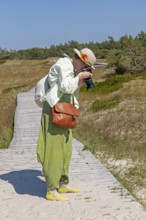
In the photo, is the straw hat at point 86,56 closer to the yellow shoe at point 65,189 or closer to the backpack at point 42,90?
the backpack at point 42,90

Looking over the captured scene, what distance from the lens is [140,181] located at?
605 cm

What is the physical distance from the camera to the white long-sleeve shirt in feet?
15.7

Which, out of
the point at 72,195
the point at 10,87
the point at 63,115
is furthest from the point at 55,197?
the point at 10,87

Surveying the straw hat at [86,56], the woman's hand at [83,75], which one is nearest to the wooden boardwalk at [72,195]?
the woman's hand at [83,75]

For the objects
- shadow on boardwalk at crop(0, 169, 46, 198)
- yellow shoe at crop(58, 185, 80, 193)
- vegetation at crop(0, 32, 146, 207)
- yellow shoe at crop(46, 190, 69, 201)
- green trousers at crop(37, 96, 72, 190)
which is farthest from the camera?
vegetation at crop(0, 32, 146, 207)

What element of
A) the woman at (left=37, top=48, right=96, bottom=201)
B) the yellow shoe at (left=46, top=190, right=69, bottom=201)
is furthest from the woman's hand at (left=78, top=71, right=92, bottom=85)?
the yellow shoe at (left=46, top=190, right=69, bottom=201)

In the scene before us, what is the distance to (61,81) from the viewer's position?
479cm

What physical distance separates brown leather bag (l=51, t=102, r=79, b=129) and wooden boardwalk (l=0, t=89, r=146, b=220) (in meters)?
0.80

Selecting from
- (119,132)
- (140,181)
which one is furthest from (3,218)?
(119,132)

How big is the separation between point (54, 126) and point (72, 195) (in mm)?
834

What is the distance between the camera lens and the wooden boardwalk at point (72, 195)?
467cm

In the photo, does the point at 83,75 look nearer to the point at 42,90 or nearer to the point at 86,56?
the point at 86,56

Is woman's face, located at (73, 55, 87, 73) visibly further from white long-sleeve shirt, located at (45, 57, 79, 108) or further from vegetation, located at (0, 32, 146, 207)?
vegetation, located at (0, 32, 146, 207)

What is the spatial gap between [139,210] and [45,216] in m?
0.87
